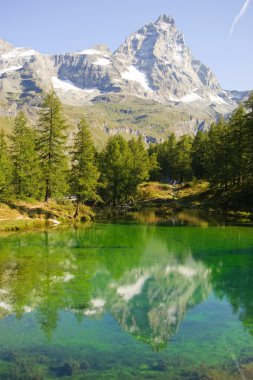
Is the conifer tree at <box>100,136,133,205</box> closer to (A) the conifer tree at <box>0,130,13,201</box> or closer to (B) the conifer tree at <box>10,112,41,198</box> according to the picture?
(B) the conifer tree at <box>10,112,41,198</box>

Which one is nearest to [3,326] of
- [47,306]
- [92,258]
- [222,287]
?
[47,306]

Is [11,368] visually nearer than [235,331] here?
Yes

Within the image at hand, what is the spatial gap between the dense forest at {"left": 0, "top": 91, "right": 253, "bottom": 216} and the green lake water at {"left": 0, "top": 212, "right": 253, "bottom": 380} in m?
21.5

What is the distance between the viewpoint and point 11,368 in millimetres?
11625

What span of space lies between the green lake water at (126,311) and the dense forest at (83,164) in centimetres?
2146

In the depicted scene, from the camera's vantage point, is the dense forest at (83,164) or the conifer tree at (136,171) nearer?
the dense forest at (83,164)

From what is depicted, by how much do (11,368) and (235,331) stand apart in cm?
840

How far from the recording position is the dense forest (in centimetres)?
5412

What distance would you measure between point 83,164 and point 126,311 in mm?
39312

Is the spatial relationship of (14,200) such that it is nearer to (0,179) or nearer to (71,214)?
→ (0,179)

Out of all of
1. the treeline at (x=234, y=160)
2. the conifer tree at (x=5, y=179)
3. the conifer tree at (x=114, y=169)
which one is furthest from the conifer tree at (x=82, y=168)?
the treeline at (x=234, y=160)

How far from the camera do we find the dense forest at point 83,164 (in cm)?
5412

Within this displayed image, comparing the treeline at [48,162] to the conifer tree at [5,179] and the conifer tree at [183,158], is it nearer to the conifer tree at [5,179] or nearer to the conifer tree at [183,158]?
the conifer tree at [5,179]

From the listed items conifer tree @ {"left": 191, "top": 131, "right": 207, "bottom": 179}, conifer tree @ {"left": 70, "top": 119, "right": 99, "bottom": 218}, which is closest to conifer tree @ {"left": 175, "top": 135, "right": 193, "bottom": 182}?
conifer tree @ {"left": 191, "top": 131, "right": 207, "bottom": 179}
